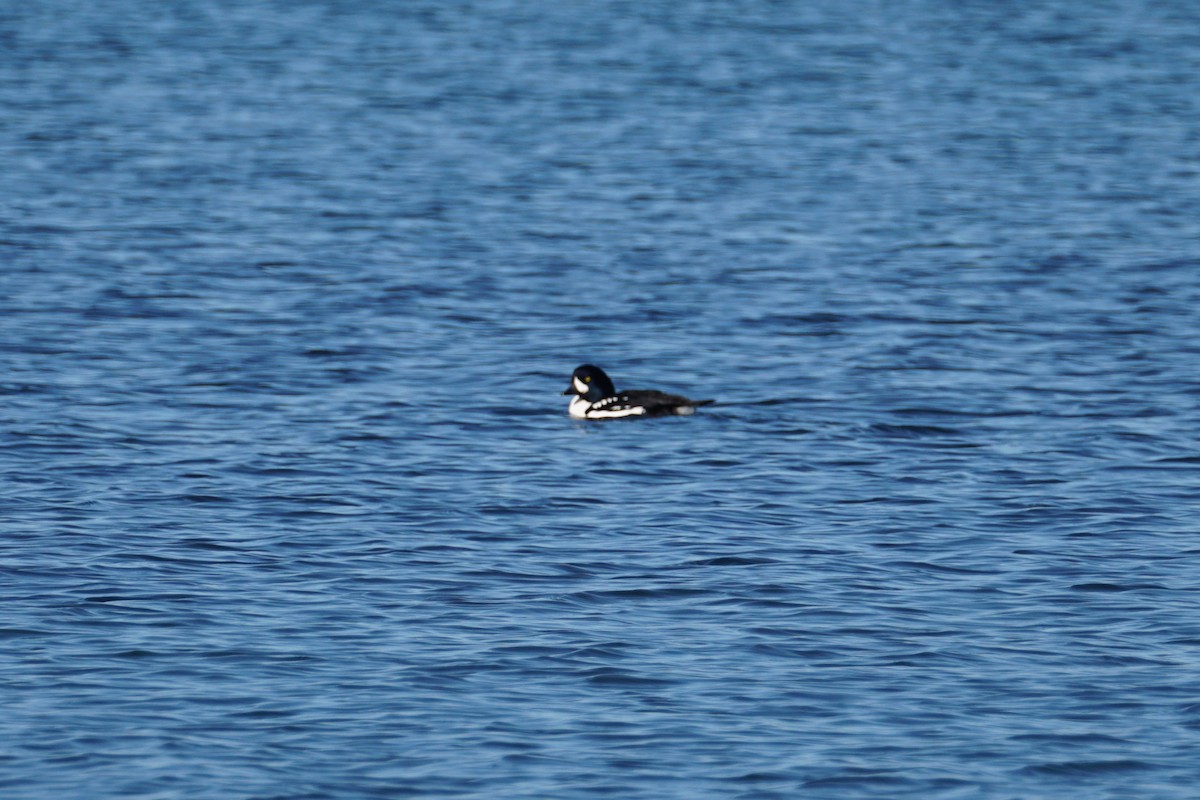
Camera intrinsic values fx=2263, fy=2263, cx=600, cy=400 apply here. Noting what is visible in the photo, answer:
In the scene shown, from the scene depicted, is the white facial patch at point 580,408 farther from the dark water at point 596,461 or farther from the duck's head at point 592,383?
the dark water at point 596,461

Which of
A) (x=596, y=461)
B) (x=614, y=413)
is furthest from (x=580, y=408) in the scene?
(x=596, y=461)

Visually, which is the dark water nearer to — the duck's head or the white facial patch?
the white facial patch

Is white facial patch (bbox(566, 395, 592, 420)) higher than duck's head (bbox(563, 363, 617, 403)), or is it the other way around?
duck's head (bbox(563, 363, 617, 403))

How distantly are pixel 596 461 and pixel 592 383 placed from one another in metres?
2.06

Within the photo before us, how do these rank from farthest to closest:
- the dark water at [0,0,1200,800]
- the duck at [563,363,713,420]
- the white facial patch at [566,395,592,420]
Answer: the white facial patch at [566,395,592,420] → the duck at [563,363,713,420] → the dark water at [0,0,1200,800]

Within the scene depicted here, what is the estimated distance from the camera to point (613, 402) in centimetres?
2283

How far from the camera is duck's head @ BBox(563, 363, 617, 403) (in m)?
22.9

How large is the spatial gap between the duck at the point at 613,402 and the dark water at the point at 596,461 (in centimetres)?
23

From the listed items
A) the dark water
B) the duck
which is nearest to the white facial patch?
the duck

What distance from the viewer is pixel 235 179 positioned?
4025 centimetres

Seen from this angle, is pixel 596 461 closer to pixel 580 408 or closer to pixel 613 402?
pixel 613 402

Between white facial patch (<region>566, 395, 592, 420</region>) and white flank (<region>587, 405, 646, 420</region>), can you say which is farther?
white facial patch (<region>566, 395, 592, 420</region>)

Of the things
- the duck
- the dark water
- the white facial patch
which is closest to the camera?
the dark water

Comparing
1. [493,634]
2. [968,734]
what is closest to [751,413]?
[493,634]
